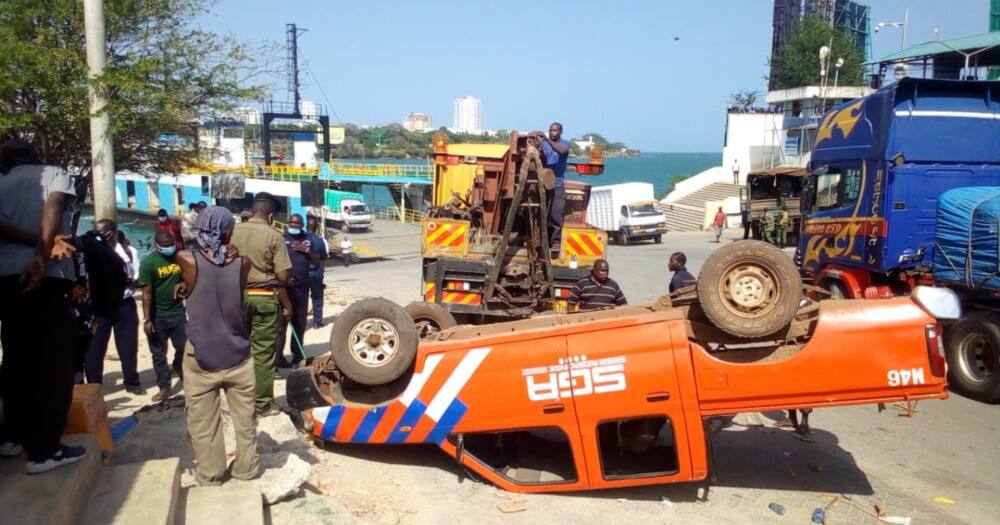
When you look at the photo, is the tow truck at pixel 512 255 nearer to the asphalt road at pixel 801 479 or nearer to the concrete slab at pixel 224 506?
the asphalt road at pixel 801 479

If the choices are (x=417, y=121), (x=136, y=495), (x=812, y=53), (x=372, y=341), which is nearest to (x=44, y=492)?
(x=136, y=495)

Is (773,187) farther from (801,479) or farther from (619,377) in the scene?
(619,377)

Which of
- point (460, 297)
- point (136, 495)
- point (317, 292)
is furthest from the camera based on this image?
point (317, 292)

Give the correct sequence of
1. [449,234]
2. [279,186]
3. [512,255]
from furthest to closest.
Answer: [279,186] < [449,234] < [512,255]

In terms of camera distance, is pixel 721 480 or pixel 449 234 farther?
pixel 449 234

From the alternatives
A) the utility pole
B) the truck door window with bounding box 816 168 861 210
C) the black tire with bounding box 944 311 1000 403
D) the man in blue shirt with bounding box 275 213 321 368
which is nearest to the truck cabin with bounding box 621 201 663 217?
the truck door window with bounding box 816 168 861 210

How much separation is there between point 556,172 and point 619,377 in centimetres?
475

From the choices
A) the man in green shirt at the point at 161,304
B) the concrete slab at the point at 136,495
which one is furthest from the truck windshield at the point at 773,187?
the concrete slab at the point at 136,495

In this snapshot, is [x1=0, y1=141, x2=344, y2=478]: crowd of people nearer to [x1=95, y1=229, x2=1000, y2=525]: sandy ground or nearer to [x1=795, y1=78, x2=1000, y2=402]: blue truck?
[x1=95, y1=229, x2=1000, y2=525]: sandy ground

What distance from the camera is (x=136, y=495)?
356cm

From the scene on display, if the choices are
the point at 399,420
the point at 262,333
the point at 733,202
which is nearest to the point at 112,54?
the point at 262,333

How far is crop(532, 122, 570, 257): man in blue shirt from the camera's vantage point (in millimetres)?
8660

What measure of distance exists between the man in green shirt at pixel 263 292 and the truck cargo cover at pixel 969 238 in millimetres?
7226

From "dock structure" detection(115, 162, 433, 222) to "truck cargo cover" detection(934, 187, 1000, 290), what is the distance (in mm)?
33239
